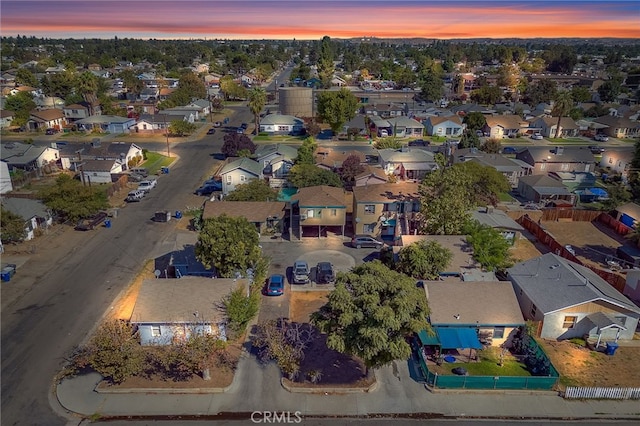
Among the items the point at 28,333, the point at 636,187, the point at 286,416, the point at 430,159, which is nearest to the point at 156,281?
the point at 28,333

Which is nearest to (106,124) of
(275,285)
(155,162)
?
(155,162)

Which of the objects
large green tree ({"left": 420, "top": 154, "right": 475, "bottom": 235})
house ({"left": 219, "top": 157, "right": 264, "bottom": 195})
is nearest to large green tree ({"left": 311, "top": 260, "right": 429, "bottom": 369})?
large green tree ({"left": 420, "top": 154, "right": 475, "bottom": 235})

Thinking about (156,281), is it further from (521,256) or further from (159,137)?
(159,137)

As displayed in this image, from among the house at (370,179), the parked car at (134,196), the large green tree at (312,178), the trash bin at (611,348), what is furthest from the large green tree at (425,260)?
the parked car at (134,196)

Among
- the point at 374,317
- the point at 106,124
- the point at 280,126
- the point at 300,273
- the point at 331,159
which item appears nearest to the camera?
the point at 374,317

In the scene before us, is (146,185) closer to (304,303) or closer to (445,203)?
(304,303)

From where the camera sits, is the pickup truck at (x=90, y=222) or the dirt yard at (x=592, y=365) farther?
the pickup truck at (x=90, y=222)

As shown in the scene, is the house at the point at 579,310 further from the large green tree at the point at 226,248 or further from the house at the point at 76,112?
the house at the point at 76,112
